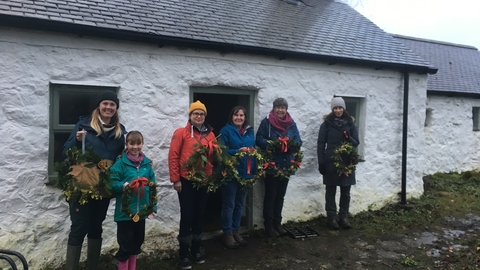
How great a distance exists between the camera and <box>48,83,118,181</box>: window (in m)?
4.55

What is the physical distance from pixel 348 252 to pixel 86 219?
3.49m

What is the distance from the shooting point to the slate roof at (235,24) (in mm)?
4621

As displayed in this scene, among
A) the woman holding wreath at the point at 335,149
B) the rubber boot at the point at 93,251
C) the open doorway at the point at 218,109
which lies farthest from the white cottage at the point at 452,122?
the rubber boot at the point at 93,251

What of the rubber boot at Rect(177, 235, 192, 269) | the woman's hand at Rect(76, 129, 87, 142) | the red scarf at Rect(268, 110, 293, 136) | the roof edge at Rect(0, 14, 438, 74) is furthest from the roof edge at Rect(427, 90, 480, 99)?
the woman's hand at Rect(76, 129, 87, 142)

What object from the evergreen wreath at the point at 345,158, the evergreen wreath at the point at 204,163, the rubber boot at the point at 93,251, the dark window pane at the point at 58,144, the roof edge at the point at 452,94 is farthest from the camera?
the roof edge at the point at 452,94

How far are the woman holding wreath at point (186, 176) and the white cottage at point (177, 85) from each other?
0.63m

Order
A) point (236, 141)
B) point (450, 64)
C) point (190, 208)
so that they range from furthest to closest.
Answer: point (450, 64), point (236, 141), point (190, 208)

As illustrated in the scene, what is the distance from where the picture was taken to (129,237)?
390cm

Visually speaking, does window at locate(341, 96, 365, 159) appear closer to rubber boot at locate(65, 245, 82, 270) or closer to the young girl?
the young girl

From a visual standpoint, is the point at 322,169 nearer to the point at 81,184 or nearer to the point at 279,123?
the point at 279,123

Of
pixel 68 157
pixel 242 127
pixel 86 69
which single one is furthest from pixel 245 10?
Result: pixel 68 157

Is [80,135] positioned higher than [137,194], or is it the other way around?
[80,135]

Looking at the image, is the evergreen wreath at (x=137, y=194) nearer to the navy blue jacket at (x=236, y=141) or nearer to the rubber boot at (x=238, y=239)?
the navy blue jacket at (x=236, y=141)

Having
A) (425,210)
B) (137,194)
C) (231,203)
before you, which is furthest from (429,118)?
(137,194)
